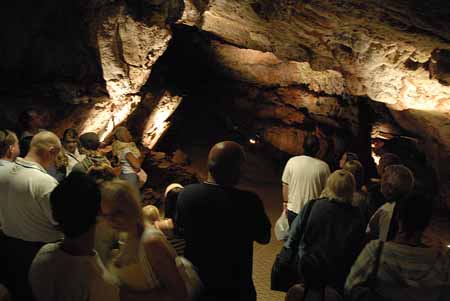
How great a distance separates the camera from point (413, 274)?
215 cm

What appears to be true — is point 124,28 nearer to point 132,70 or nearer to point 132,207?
point 132,70

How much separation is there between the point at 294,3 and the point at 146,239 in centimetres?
446

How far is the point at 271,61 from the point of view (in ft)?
32.5

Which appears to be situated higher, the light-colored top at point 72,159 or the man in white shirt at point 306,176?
the man in white shirt at point 306,176

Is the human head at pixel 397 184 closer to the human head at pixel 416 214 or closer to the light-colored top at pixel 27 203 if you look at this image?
the human head at pixel 416 214

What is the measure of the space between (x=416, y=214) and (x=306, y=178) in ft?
6.41

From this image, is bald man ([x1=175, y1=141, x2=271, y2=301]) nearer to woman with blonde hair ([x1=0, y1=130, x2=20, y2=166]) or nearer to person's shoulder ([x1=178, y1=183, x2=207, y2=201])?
person's shoulder ([x1=178, y1=183, x2=207, y2=201])

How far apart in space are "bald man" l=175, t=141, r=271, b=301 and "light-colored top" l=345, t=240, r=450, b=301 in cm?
72

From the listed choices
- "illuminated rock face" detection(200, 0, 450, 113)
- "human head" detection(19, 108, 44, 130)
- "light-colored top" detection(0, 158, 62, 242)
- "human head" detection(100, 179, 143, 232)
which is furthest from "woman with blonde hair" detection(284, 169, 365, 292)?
"human head" detection(19, 108, 44, 130)

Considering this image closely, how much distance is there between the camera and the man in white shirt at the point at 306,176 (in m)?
4.13

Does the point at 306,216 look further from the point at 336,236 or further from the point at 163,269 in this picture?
the point at 163,269

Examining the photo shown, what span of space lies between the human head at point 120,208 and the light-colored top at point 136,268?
0.09 meters

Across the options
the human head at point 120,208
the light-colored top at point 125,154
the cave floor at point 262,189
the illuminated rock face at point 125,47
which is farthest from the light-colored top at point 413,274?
the illuminated rock face at point 125,47

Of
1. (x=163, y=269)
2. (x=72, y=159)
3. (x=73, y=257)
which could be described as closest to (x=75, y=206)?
(x=73, y=257)
